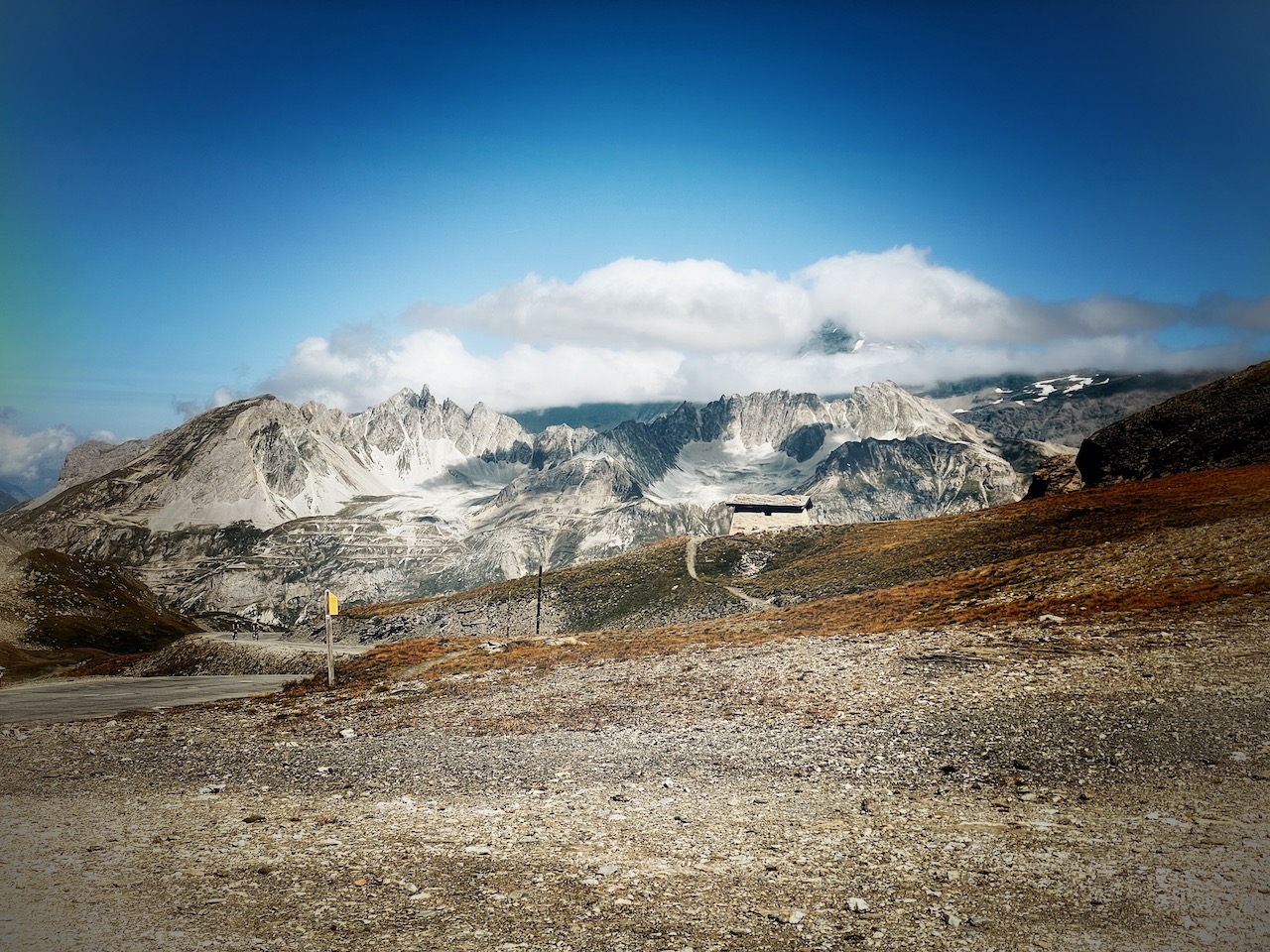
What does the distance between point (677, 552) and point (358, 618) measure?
4883 centimetres

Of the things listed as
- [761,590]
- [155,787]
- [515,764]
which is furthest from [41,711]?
[761,590]

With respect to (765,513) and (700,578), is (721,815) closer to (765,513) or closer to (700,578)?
(700,578)

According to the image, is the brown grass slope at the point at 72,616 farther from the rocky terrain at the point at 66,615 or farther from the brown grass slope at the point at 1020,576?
the brown grass slope at the point at 1020,576

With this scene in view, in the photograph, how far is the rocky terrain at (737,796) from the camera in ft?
39.8

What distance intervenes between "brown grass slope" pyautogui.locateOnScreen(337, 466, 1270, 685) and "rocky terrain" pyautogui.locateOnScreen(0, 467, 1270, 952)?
1.30 feet

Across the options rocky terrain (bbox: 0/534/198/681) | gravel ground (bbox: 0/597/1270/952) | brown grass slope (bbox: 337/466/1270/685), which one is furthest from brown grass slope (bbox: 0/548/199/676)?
gravel ground (bbox: 0/597/1270/952)

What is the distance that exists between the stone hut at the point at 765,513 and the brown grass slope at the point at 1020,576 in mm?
57451

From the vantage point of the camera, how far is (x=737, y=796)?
1802 cm

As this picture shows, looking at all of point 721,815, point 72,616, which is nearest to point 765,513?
point 721,815

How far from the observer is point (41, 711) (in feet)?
132

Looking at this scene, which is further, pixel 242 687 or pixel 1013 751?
pixel 242 687

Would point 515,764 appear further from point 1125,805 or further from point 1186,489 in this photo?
point 1186,489

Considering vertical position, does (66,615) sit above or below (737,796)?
below

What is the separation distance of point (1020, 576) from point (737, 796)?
28.9 metres
